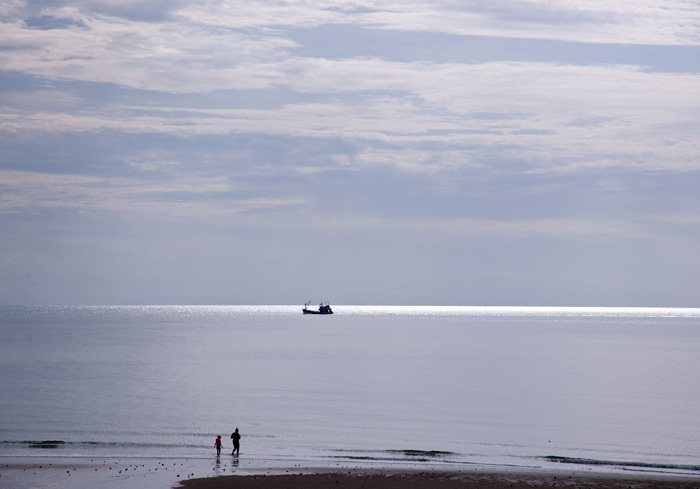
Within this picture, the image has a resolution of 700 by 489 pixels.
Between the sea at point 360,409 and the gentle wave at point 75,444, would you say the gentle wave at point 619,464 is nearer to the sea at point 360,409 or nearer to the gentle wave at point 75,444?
the sea at point 360,409

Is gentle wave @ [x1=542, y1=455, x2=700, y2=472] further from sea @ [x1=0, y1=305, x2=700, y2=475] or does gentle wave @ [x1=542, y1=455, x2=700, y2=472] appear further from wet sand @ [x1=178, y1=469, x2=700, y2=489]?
wet sand @ [x1=178, y1=469, x2=700, y2=489]

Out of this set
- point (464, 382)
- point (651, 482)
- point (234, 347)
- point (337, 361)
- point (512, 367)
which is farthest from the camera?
point (234, 347)

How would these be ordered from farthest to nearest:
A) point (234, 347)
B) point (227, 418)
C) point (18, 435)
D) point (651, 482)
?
1. point (234, 347)
2. point (227, 418)
3. point (18, 435)
4. point (651, 482)

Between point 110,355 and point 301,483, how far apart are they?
109m

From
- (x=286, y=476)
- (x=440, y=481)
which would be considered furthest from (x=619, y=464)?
(x=286, y=476)

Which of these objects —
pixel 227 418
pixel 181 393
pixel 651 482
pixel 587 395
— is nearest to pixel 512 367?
pixel 587 395

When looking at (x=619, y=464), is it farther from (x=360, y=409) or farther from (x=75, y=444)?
(x=75, y=444)

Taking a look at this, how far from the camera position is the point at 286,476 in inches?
1635

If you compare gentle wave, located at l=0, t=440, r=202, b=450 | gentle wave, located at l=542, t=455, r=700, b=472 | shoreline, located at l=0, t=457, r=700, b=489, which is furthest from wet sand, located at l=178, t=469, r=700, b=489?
gentle wave, located at l=0, t=440, r=202, b=450

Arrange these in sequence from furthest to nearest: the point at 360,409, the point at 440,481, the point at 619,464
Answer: the point at 360,409, the point at 619,464, the point at 440,481

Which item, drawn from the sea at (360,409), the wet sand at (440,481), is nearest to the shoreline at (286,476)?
the wet sand at (440,481)

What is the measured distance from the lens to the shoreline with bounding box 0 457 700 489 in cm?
3944

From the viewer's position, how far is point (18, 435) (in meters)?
57.2

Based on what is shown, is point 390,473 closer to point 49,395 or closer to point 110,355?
point 49,395
